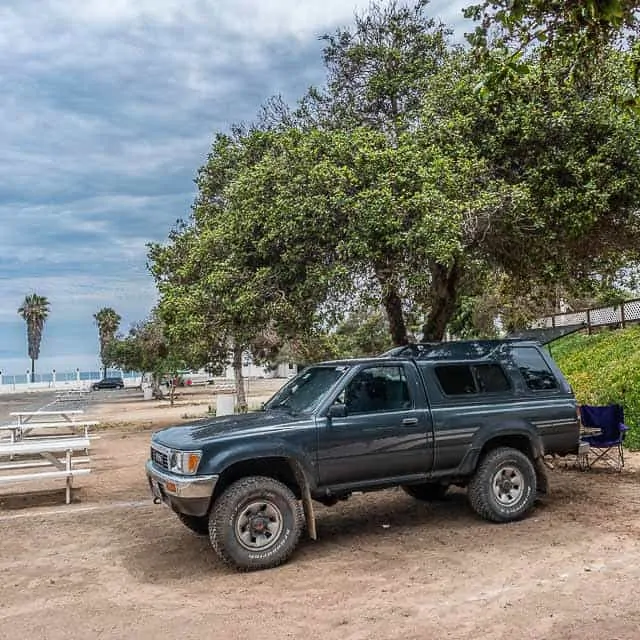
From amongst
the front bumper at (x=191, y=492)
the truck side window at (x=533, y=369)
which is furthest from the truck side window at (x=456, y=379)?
the front bumper at (x=191, y=492)

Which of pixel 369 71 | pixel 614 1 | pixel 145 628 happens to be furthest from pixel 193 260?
pixel 614 1

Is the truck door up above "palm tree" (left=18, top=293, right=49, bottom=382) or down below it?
below

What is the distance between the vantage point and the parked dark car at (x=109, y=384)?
67.8 meters

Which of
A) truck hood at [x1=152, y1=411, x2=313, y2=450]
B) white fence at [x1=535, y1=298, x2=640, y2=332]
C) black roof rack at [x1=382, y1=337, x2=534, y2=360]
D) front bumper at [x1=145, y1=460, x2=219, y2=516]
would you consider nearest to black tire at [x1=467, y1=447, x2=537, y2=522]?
black roof rack at [x1=382, y1=337, x2=534, y2=360]

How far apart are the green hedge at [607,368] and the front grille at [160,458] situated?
916 centimetres

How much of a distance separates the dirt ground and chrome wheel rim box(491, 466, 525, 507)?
32 centimetres

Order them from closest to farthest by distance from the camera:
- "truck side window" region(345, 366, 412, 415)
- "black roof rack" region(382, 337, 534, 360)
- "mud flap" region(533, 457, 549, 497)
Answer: "truck side window" region(345, 366, 412, 415), "black roof rack" region(382, 337, 534, 360), "mud flap" region(533, 457, 549, 497)

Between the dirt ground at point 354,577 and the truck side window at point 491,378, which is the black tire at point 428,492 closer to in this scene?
the dirt ground at point 354,577

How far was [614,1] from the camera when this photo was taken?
4.61 metres

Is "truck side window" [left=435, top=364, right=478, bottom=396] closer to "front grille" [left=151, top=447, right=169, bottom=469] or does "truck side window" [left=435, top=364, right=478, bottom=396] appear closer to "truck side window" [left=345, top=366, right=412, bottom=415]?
"truck side window" [left=345, top=366, right=412, bottom=415]

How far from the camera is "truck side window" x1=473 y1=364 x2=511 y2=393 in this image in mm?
8047

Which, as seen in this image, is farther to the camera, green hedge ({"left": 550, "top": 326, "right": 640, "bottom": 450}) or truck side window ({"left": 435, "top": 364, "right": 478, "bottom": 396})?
green hedge ({"left": 550, "top": 326, "right": 640, "bottom": 450})

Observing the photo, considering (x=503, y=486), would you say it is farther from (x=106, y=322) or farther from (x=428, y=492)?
(x=106, y=322)

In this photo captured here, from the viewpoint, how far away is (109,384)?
68.8 metres
